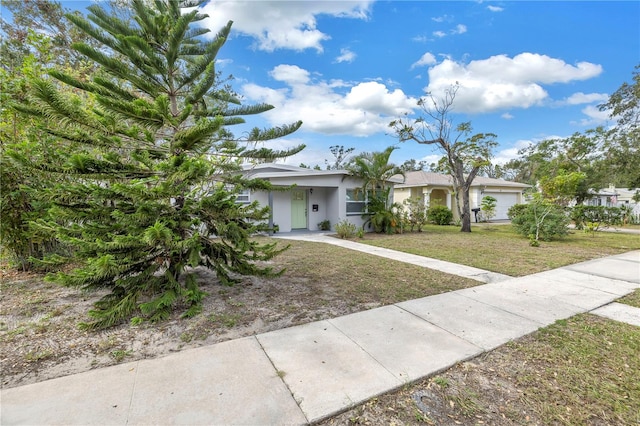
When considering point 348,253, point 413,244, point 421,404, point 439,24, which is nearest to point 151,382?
point 421,404

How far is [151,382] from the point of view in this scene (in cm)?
236

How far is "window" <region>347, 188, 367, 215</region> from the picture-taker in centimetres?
1411

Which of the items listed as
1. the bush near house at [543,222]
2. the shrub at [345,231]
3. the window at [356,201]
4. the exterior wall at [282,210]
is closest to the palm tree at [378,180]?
the window at [356,201]

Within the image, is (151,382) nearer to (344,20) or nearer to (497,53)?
(344,20)

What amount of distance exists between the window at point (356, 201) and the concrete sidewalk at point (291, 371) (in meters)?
10.0

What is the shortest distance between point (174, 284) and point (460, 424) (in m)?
3.71

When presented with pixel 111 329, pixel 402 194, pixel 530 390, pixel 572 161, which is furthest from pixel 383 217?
pixel 572 161

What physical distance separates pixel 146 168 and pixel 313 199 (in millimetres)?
10830

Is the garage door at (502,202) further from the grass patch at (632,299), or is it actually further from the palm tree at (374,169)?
the grass patch at (632,299)

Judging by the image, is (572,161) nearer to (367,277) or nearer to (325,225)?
(325,225)

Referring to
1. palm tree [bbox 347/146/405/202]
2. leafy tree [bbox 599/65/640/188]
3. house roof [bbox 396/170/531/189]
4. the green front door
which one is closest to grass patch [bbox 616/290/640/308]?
palm tree [bbox 347/146/405/202]

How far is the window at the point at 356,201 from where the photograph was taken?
14109mm

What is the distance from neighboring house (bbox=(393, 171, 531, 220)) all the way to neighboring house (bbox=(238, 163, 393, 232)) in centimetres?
631

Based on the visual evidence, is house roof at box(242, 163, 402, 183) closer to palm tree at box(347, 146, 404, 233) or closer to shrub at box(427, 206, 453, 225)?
palm tree at box(347, 146, 404, 233)
